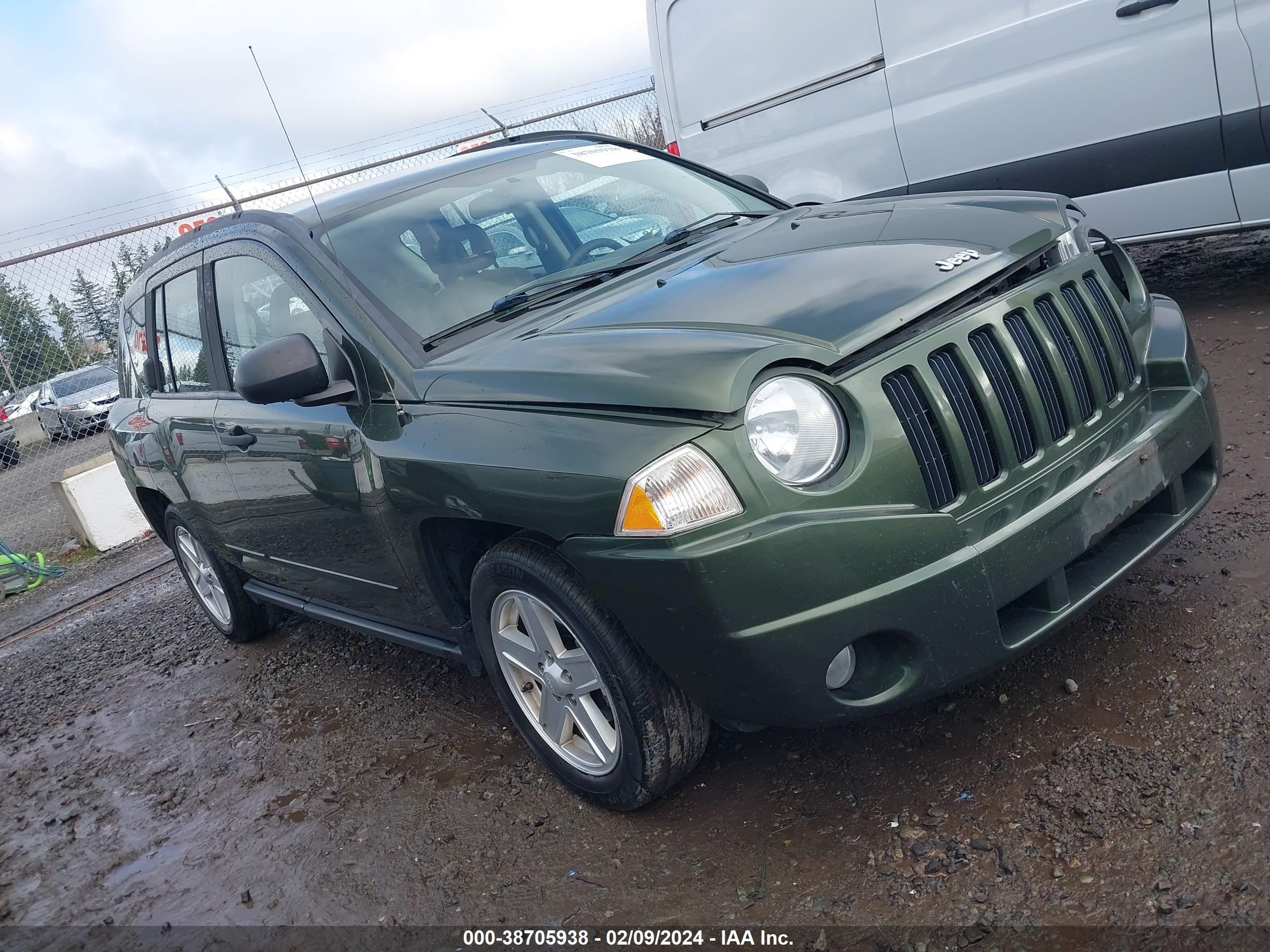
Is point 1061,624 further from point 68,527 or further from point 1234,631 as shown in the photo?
point 68,527

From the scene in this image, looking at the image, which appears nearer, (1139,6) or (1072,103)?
(1139,6)

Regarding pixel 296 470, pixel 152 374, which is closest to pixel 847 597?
pixel 296 470

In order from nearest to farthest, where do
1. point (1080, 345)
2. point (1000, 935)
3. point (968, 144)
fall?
point (1000, 935), point (1080, 345), point (968, 144)

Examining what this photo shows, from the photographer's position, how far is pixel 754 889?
2.50 metres

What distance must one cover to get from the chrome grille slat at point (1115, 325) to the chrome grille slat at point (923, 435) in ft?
2.38

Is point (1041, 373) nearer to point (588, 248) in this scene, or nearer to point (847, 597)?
point (847, 597)

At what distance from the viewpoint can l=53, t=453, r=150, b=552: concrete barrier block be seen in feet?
28.7

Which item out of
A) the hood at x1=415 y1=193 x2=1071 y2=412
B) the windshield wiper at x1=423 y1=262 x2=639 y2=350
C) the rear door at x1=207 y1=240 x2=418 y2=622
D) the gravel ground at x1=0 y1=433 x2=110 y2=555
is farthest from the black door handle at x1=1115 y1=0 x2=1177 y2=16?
the gravel ground at x1=0 y1=433 x2=110 y2=555

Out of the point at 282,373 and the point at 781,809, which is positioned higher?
the point at 282,373

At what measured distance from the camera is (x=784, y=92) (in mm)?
6301

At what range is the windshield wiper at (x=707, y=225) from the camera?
3.59m

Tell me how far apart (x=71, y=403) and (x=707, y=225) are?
14233mm

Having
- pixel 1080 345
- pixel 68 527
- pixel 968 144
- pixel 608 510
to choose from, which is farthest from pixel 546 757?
pixel 68 527

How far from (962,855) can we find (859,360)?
3.64 feet
